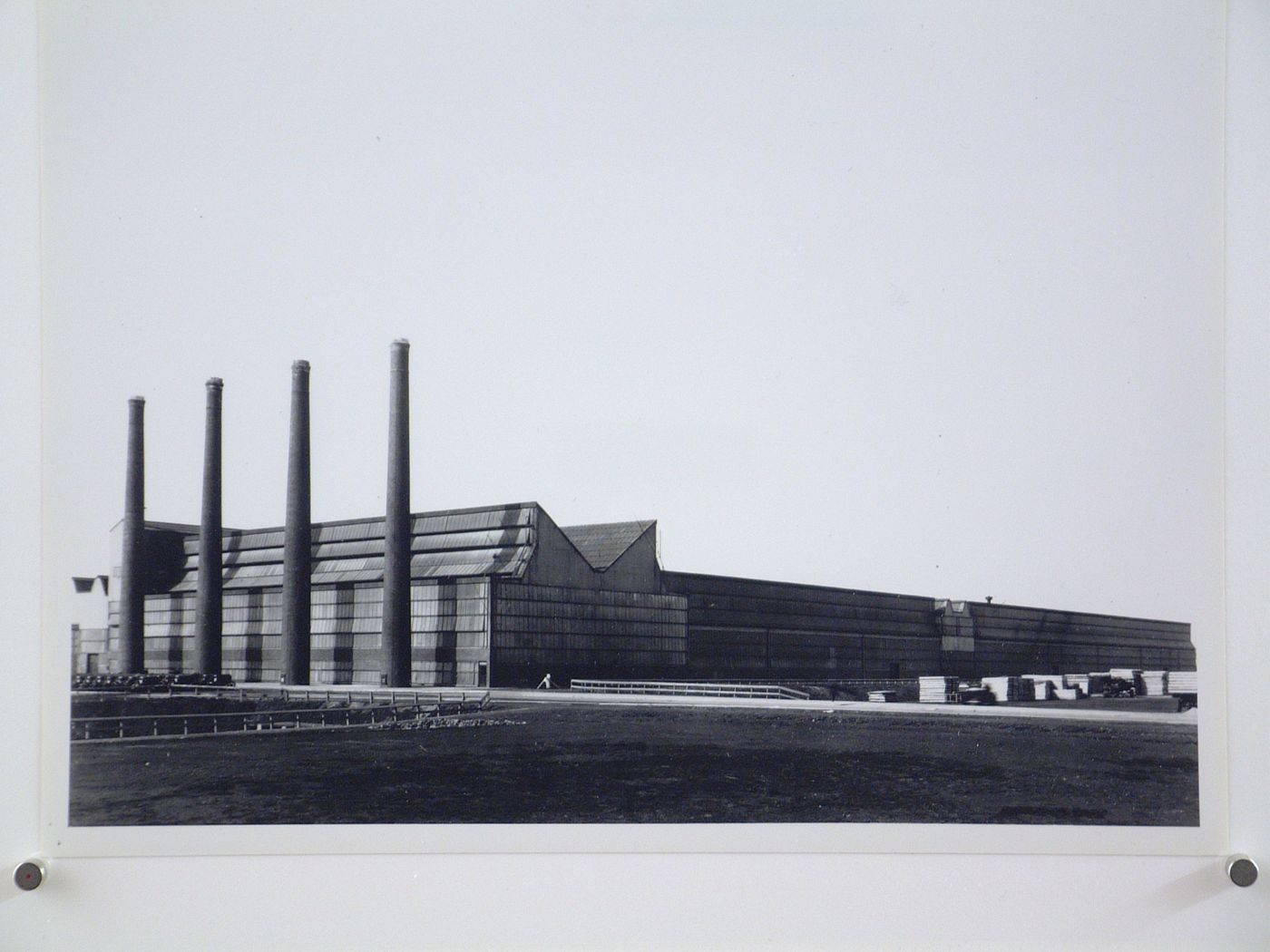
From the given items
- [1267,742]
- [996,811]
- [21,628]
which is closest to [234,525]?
[21,628]

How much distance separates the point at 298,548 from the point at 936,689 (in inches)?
237

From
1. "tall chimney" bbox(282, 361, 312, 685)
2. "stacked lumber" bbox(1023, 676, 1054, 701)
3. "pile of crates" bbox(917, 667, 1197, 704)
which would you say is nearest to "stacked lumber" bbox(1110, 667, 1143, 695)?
"pile of crates" bbox(917, 667, 1197, 704)

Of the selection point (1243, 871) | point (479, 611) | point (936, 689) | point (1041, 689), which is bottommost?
point (1243, 871)

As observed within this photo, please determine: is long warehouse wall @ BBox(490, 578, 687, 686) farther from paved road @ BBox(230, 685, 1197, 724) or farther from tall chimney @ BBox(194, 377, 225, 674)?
tall chimney @ BBox(194, 377, 225, 674)

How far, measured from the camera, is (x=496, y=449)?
24.4 ft

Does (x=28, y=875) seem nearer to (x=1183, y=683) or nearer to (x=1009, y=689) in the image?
(x=1009, y=689)

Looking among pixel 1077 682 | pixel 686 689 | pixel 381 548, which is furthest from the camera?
pixel 686 689

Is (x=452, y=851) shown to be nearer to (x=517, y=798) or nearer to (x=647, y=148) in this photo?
(x=517, y=798)

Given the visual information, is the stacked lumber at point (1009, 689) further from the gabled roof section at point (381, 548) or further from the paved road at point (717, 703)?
the gabled roof section at point (381, 548)

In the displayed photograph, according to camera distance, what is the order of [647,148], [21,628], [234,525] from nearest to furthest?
[21,628] < [647,148] < [234,525]

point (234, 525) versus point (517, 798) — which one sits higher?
point (234, 525)

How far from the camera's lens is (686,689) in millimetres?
9844

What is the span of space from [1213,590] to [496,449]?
17.4ft

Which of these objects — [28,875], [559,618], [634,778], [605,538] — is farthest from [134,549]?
[634,778]
